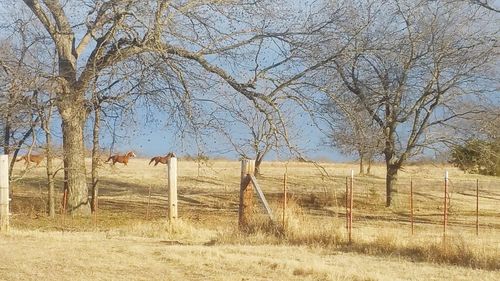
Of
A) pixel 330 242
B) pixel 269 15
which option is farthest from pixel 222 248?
pixel 269 15

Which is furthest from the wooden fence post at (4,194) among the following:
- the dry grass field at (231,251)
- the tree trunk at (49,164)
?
the tree trunk at (49,164)

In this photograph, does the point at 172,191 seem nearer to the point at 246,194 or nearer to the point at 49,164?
the point at 246,194

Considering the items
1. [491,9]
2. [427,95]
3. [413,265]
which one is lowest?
[413,265]

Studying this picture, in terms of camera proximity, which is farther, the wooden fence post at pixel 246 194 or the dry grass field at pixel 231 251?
the wooden fence post at pixel 246 194

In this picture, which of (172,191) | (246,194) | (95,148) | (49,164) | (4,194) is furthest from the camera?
(95,148)

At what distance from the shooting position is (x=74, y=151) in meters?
21.0

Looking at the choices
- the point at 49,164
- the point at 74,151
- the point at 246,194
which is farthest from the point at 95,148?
the point at 246,194

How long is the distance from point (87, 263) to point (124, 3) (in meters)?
9.00

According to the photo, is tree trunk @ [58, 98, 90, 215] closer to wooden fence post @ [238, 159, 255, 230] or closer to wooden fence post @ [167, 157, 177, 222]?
wooden fence post @ [167, 157, 177, 222]

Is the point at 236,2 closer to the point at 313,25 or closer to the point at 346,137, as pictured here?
the point at 313,25

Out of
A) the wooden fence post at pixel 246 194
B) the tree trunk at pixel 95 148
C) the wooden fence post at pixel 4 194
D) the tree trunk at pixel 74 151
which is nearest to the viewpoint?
the wooden fence post at pixel 246 194

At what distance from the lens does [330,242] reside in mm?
14164

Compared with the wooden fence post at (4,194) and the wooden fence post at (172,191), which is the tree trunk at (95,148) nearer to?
the wooden fence post at (172,191)

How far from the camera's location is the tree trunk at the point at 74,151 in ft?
66.5
